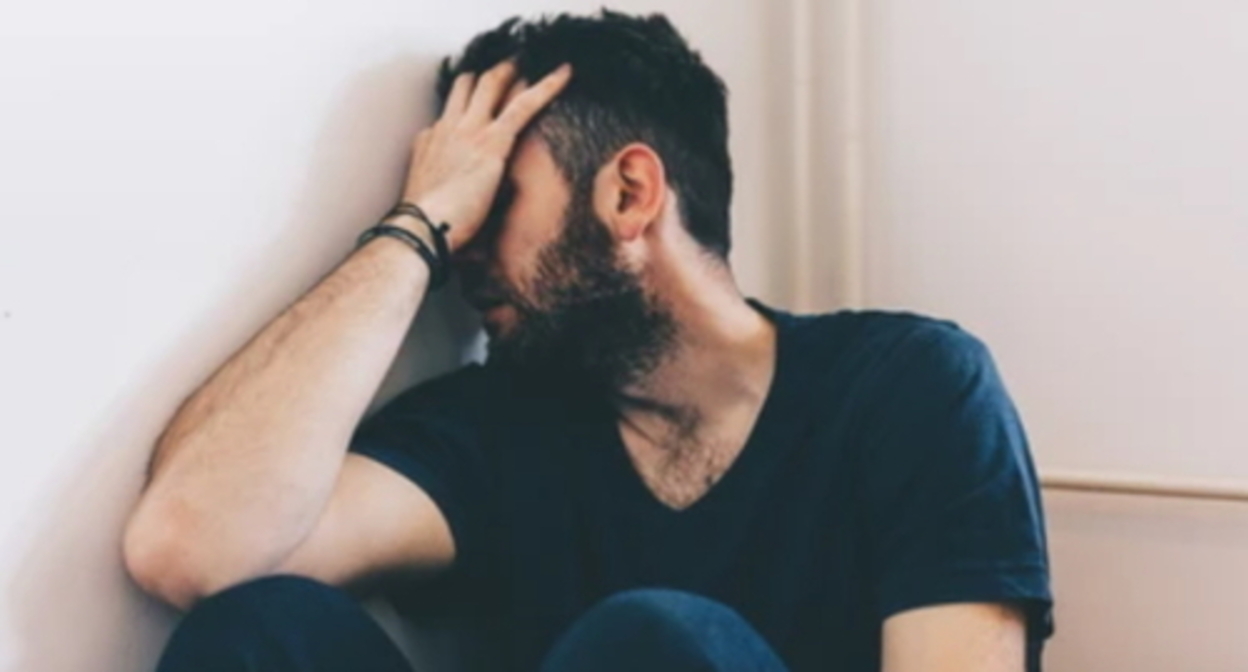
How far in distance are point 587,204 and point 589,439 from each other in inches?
7.9

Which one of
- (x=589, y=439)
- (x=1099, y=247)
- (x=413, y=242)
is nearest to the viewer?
(x=413, y=242)

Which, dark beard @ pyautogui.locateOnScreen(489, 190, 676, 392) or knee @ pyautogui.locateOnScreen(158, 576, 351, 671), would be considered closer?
knee @ pyautogui.locateOnScreen(158, 576, 351, 671)

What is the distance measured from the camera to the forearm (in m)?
1.00

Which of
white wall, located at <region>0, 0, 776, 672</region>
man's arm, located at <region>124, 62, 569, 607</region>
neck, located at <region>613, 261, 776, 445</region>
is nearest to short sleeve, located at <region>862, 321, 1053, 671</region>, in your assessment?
neck, located at <region>613, 261, 776, 445</region>

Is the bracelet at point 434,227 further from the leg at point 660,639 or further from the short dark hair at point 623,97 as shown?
the leg at point 660,639

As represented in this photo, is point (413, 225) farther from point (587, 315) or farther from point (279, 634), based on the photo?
point (279, 634)

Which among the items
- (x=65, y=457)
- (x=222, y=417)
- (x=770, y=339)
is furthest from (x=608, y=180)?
(x=65, y=457)

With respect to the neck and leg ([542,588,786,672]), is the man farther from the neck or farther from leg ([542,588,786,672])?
leg ([542,588,786,672])

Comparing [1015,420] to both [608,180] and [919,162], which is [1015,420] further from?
[919,162]

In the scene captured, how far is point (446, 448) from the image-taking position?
119 cm

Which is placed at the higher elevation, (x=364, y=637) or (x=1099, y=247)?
(x=1099, y=247)

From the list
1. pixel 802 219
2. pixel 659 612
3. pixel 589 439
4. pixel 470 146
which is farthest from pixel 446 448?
pixel 802 219

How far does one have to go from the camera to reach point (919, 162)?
158 centimetres

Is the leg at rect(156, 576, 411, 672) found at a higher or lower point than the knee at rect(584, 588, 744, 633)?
lower
